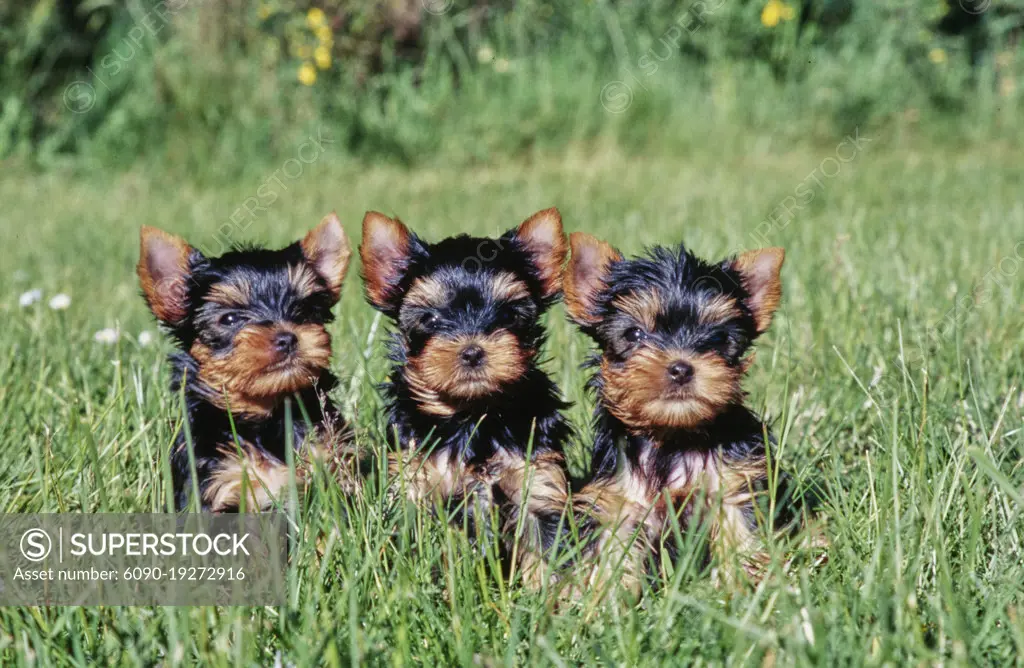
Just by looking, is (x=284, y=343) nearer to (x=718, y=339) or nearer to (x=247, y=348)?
(x=247, y=348)

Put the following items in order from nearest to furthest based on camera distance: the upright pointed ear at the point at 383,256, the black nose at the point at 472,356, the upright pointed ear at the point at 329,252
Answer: the black nose at the point at 472,356, the upright pointed ear at the point at 383,256, the upright pointed ear at the point at 329,252

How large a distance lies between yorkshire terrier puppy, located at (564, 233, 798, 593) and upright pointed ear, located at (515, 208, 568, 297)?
25 centimetres

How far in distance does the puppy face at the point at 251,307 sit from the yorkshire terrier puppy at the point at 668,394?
961mm

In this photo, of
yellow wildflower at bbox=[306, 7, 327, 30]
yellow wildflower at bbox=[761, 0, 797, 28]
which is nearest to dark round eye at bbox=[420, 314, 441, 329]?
yellow wildflower at bbox=[306, 7, 327, 30]

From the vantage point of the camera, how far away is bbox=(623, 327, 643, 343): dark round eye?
128 inches

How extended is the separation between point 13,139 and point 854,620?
11.0 meters

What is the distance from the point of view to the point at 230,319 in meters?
3.54

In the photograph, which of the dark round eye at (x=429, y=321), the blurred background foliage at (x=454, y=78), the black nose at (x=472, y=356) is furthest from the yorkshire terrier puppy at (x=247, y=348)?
the blurred background foliage at (x=454, y=78)

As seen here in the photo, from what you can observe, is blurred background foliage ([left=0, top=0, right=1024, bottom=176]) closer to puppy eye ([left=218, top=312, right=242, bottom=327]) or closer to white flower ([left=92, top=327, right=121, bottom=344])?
white flower ([left=92, top=327, right=121, bottom=344])

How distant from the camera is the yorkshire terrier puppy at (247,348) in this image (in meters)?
3.35

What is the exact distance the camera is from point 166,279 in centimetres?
366

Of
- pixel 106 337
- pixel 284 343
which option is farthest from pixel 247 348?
pixel 106 337

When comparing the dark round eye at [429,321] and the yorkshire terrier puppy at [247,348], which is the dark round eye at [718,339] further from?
the yorkshire terrier puppy at [247,348]

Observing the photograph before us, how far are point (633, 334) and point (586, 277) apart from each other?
28cm
